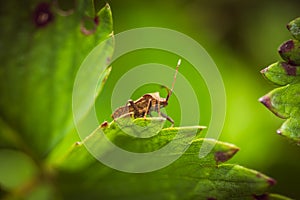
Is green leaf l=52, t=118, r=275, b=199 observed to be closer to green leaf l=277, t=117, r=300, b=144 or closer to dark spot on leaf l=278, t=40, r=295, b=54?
green leaf l=277, t=117, r=300, b=144

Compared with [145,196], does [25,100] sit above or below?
above

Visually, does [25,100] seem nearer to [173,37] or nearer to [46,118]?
[46,118]

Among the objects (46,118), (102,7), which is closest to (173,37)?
(102,7)

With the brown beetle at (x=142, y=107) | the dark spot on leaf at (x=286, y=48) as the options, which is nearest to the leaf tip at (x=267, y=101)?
the dark spot on leaf at (x=286, y=48)

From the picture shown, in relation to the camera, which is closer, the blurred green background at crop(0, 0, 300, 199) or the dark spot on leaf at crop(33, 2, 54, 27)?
the dark spot on leaf at crop(33, 2, 54, 27)

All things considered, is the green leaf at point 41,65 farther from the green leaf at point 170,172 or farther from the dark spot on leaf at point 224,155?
the dark spot on leaf at point 224,155

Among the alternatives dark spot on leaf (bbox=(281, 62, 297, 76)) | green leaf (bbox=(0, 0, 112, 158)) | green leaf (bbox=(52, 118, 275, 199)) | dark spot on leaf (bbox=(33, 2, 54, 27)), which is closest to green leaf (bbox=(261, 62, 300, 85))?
dark spot on leaf (bbox=(281, 62, 297, 76))
